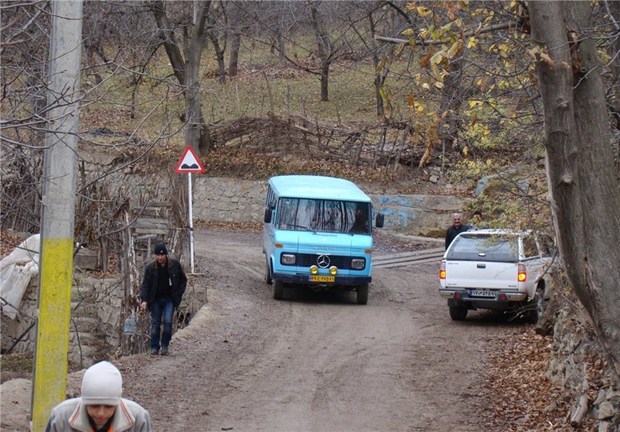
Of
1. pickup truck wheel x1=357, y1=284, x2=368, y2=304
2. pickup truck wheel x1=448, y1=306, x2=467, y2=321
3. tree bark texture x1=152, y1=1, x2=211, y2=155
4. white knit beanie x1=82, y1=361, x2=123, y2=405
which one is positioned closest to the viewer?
white knit beanie x1=82, y1=361, x2=123, y2=405

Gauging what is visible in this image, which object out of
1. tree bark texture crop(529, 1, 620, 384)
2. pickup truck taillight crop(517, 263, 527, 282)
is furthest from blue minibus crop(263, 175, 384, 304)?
tree bark texture crop(529, 1, 620, 384)

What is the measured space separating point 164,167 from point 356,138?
40.0 ft

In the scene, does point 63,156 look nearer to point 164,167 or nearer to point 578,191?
point 578,191

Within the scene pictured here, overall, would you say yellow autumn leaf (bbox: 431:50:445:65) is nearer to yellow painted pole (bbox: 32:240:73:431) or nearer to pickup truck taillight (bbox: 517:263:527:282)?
yellow painted pole (bbox: 32:240:73:431)

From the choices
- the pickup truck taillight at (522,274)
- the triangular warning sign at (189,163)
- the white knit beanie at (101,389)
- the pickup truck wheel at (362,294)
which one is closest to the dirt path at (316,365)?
the pickup truck wheel at (362,294)

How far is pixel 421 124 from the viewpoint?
25.7 ft

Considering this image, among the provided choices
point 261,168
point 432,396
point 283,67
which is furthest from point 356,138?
point 432,396

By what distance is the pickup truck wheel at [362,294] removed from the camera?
20766mm

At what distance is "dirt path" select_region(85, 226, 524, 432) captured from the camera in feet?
39.8

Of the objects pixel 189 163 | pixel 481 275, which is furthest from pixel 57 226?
pixel 189 163

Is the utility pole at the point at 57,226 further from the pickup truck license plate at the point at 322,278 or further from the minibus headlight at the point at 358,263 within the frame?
the minibus headlight at the point at 358,263

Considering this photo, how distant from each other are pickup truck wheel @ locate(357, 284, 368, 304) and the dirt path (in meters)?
0.16

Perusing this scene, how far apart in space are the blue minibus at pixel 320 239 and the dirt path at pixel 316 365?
1.85ft

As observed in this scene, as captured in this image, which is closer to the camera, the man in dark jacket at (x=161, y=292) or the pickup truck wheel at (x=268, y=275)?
the man in dark jacket at (x=161, y=292)
